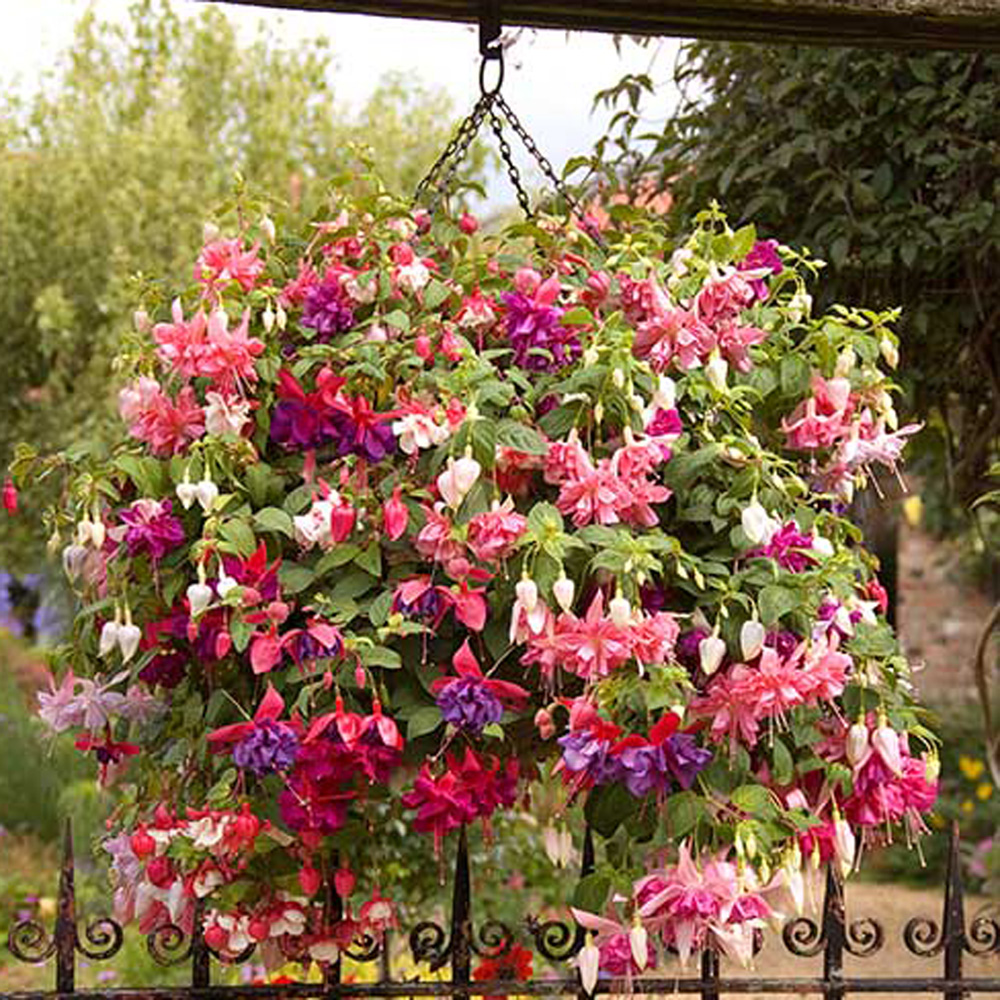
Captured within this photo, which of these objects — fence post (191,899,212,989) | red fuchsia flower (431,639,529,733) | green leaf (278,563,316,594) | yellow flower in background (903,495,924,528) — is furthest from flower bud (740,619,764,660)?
yellow flower in background (903,495,924,528)

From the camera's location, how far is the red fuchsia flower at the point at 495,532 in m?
1.47

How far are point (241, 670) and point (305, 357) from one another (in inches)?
13.4

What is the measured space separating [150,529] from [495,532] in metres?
0.37

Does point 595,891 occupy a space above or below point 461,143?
below

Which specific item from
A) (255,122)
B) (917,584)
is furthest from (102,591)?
(917,584)

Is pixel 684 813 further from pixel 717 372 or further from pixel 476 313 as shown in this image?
pixel 476 313

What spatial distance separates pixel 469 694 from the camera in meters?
1.46

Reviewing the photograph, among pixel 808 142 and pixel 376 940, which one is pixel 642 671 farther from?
pixel 808 142

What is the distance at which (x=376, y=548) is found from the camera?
1541 mm

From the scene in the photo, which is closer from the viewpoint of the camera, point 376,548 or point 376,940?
point 376,548

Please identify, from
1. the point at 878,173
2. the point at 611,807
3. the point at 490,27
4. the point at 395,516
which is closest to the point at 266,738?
the point at 395,516

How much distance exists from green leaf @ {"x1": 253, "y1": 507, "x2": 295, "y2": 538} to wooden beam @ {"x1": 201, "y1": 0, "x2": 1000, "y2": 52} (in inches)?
28.4

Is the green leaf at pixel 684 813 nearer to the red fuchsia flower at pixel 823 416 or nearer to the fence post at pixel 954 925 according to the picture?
the red fuchsia flower at pixel 823 416

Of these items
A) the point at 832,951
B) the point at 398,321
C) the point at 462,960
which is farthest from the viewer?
the point at 832,951
